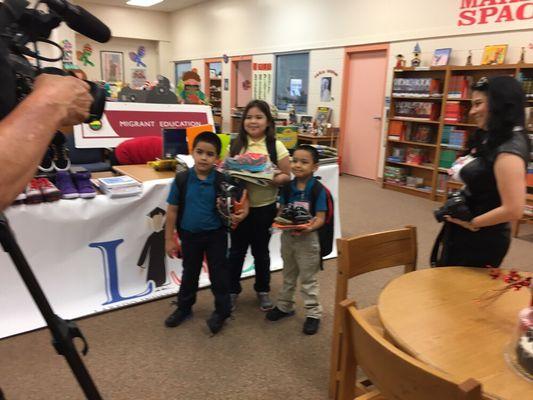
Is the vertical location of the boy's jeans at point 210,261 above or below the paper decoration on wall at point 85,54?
below

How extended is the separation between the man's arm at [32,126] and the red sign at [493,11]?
5.40 meters

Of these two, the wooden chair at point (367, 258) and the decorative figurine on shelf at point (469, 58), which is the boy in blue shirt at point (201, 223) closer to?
the wooden chair at point (367, 258)

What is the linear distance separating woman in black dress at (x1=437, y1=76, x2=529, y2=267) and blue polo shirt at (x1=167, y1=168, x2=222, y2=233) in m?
1.14

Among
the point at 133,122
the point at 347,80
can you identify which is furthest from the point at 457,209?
the point at 347,80

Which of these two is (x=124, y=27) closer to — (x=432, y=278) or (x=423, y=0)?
(x=423, y=0)

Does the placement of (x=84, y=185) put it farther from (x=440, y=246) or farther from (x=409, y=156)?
(x=409, y=156)

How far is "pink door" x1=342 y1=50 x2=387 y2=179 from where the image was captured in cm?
642

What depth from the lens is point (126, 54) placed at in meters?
12.2

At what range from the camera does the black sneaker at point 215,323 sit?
87.5 inches

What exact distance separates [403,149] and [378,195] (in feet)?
3.11

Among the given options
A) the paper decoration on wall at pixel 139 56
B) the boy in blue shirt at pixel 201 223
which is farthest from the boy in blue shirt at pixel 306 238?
the paper decoration on wall at pixel 139 56

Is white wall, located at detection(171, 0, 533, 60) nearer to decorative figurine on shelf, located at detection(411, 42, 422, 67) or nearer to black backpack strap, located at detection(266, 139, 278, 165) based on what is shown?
decorative figurine on shelf, located at detection(411, 42, 422, 67)

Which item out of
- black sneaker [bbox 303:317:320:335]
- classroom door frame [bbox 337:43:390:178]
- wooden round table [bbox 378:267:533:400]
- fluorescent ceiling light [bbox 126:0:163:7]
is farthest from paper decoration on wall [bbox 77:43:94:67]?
wooden round table [bbox 378:267:533:400]

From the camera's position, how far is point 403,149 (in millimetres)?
6102
